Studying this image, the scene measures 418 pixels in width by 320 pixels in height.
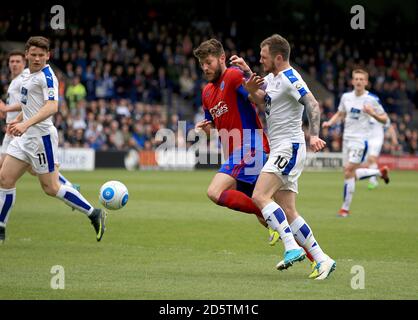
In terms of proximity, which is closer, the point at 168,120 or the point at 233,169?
the point at 233,169

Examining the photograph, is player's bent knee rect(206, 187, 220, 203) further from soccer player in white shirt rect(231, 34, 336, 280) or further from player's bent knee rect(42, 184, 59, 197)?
player's bent knee rect(42, 184, 59, 197)

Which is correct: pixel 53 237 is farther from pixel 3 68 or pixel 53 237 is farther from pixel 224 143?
pixel 3 68

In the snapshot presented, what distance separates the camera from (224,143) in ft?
30.3

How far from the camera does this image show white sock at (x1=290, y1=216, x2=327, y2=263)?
8.30 m

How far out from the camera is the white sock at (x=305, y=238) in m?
8.30

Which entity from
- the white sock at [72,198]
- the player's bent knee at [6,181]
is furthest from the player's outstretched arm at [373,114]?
the player's bent knee at [6,181]

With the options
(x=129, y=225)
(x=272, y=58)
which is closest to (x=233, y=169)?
(x=272, y=58)

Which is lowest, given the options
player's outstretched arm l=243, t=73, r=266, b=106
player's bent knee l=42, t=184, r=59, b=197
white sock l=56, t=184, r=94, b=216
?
white sock l=56, t=184, r=94, b=216

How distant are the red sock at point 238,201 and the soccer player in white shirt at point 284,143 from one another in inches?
10.6

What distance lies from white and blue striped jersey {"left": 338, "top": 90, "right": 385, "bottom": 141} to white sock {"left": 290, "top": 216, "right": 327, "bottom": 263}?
8575 millimetres

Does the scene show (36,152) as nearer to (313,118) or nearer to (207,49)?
(207,49)

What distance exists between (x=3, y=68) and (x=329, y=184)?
42.9 ft

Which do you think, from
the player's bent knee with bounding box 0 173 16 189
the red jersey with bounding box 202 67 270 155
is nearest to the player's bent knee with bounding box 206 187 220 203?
the red jersey with bounding box 202 67 270 155

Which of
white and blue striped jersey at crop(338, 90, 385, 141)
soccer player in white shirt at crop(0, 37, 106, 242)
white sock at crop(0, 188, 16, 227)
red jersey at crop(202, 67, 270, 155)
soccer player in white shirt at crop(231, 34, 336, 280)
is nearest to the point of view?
soccer player in white shirt at crop(231, 34, 336, 280)
